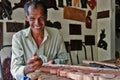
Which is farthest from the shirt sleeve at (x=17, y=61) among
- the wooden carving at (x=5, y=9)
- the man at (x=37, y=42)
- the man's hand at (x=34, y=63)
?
the wooden carving at (x=5, y=9)

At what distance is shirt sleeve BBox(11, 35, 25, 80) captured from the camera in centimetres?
121

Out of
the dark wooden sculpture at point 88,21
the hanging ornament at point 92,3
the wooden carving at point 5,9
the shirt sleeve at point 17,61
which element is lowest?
the shirt sleeve at point 17,61

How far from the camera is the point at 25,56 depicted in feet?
4.74

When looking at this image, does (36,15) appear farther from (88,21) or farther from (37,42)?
(88,21)

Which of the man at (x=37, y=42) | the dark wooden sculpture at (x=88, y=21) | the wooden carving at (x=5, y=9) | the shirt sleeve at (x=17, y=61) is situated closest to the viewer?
the shirt sleeve at (x=17, y=61)

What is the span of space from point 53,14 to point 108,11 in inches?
32.0

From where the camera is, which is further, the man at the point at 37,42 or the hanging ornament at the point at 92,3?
the hanging ornament at the point at 92,3

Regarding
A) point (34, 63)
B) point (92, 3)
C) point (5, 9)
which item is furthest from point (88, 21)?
point (34, 63)

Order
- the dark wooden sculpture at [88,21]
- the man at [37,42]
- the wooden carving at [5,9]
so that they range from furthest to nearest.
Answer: the dark wooden sculpture at [88,21] → the wooden carving at [5,9] → the man at [37,42]

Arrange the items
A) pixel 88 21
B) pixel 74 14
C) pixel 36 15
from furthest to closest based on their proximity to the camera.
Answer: pixel 88 21 < pixel 74 14 < pixel 36 15

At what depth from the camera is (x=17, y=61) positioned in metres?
1.31

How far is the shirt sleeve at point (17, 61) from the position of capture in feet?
3.97

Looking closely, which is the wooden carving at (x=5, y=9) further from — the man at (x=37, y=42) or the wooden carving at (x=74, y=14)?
the wooden carving at (x=74, y=14)

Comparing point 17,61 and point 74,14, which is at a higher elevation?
point 74,14
